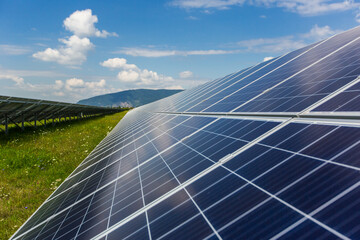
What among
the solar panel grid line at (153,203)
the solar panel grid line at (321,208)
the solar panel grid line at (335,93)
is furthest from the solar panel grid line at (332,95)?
the solar panel grid line at (321,208)

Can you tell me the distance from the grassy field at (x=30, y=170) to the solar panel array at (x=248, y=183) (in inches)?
159

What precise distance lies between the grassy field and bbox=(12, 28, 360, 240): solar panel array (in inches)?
159

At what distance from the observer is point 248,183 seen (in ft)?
9.89

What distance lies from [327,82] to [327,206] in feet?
15.8

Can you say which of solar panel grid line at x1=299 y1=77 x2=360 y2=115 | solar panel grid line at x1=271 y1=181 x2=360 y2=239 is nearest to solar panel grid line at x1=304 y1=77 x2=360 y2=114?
solar panel grid line at x1=299 y1=77 x2=360 y2=115

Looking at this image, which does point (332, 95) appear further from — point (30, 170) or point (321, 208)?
point (30, 170)

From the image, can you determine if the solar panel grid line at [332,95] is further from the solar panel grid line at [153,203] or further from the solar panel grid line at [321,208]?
the solar panel grid line at [321,208]

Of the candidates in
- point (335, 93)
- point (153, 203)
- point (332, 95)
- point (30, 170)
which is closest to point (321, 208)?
point (153, 203)

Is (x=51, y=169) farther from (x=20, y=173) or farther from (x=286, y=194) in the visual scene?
(x=286, y=194)

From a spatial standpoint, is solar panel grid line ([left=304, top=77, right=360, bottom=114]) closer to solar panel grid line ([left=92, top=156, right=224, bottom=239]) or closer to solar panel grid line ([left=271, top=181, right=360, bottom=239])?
solar panel grid line ([left=92, top=156, right=224, bottom=239])

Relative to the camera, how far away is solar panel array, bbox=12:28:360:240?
6.88ft

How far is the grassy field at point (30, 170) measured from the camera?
30.7 feet

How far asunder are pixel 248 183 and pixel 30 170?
13.6 m

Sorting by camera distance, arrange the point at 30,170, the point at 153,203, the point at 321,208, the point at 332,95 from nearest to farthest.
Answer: the point at 321,208 → the point at 153,203 → the point at 332,95 → the point at 30,170
